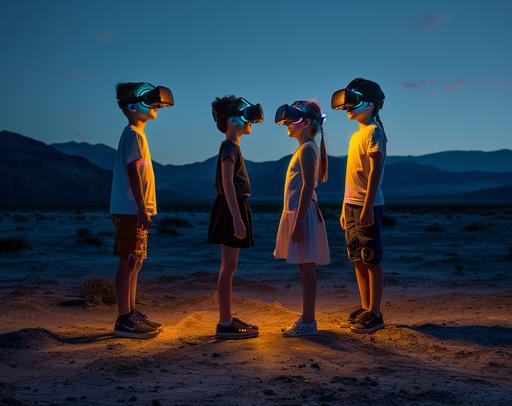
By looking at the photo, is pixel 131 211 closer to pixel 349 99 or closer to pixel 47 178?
pixel 349 99

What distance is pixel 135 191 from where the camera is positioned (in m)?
5.61

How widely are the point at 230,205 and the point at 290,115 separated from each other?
1.01 metres

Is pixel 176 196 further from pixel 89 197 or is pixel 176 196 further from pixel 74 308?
pixel 74 308

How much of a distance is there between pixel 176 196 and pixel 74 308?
14707 centimetres

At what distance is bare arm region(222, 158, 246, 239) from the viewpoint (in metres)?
5.48

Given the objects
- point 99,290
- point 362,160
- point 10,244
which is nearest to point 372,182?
point 362,160

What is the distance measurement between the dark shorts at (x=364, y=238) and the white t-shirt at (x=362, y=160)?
0.31ft

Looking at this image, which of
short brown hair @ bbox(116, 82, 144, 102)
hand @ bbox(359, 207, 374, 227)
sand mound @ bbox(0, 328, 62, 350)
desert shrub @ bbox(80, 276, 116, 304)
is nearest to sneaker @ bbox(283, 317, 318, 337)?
hand @ bbox(359, 207, 374, 227)

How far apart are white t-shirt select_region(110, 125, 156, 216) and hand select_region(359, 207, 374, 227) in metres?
1.96

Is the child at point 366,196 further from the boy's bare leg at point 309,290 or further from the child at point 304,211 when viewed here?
the boy's bare leg at point 309,290

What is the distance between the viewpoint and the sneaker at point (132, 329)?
5720mm

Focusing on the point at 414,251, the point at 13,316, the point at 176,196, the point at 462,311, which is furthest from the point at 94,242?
the point at 176,196

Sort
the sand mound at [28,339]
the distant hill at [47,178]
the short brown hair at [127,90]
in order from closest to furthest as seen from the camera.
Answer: the sand mound at [28,339]
the short brown hair at [127,90]
the distant hill at [47,178]

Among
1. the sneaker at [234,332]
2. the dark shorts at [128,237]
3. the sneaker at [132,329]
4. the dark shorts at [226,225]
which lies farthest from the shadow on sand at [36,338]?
the dark shorts at [226,225]
